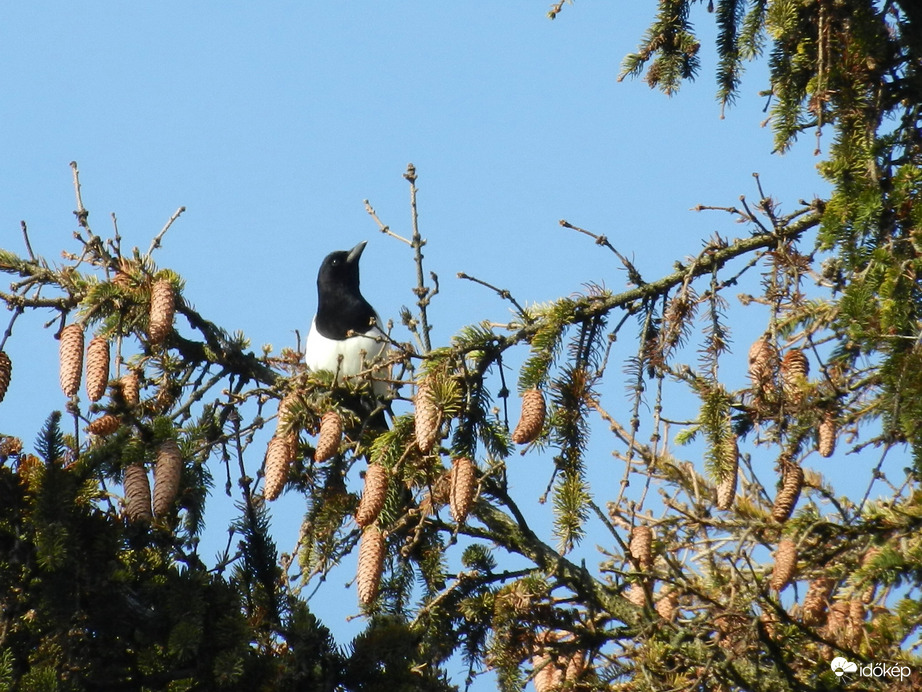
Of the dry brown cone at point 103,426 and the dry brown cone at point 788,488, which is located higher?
the dry brown cone at point 103,426

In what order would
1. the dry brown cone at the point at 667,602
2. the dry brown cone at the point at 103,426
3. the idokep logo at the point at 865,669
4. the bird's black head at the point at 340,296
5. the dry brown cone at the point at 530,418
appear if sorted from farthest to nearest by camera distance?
1. the bird's black head at the point at 340,296
2. the dry brown cone at the point at 667,602
3. the idokep logo at the point at 865,669
4. the dry brown cone at the point at 103,426
5. the dry brown cone at the point at 530,418

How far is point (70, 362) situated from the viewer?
2727 millimetres

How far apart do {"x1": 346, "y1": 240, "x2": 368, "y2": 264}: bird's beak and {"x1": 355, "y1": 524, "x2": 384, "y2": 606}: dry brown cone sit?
4.25m

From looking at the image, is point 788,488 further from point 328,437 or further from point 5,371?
point 5,371

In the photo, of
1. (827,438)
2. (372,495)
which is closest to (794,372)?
(827,438)

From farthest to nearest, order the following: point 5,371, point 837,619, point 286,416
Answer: point 837,619, point 286,416, point 5,371

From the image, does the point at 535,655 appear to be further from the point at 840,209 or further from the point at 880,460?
the point at 840,209

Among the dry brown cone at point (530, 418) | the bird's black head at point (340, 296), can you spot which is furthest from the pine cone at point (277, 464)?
the bird's black head at point (340, 296)

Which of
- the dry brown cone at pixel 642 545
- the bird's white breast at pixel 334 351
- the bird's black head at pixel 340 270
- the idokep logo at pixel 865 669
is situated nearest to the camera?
the dry brown cone at pixel 642 545

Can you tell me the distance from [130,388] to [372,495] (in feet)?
2.90

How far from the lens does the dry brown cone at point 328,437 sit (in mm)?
2703

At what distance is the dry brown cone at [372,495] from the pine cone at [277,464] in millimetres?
235

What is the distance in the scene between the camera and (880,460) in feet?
8.21

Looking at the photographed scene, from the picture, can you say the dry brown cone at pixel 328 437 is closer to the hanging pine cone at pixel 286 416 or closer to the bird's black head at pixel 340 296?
the hanging pine cone at pixel 286 416
